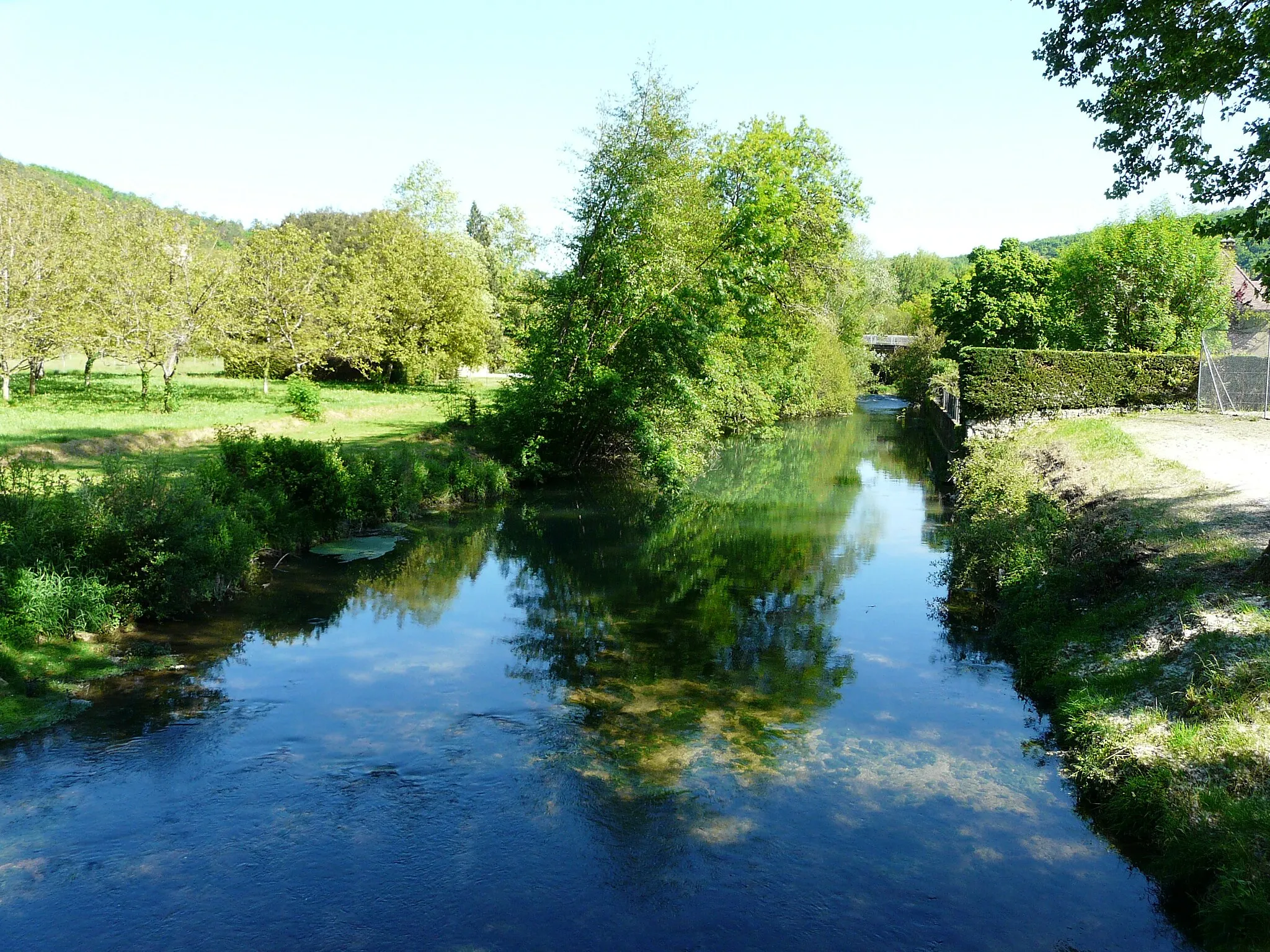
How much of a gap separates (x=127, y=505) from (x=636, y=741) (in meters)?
7.01

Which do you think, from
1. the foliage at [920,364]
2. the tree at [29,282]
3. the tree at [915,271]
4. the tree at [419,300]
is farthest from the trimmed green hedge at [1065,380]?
the tree at [915,271]

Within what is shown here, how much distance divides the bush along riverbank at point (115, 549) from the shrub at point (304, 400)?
1092cm

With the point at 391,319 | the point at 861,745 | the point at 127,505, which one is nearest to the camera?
the point at 861,745

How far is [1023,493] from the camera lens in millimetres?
14977

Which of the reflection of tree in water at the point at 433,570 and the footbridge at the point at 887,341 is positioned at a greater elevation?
the footbridge at the point at 887,341

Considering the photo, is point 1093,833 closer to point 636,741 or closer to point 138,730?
point 636,741

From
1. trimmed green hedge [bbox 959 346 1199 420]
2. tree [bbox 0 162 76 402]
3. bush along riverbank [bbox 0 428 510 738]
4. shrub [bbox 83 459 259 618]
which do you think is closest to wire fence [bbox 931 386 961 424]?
trimmed green hedge [bbox 959 346 1199 420]

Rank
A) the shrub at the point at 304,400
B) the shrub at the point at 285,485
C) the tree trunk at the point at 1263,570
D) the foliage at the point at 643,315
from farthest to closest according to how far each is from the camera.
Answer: the shrub at the point at 304,400
the foliage at the point at 643,315
the shrub at the point at 285,485
the tree trunk at the point at 1263,570

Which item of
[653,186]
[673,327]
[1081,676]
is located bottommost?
[1081,676]

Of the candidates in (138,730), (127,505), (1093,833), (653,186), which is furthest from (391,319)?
(1093,833)

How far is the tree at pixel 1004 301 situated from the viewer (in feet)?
152

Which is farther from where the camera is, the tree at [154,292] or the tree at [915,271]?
the tree at [915,271]

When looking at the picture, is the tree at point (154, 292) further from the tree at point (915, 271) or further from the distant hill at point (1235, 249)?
the tree at point (915, 271)

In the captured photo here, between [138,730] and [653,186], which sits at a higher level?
[653,186]
